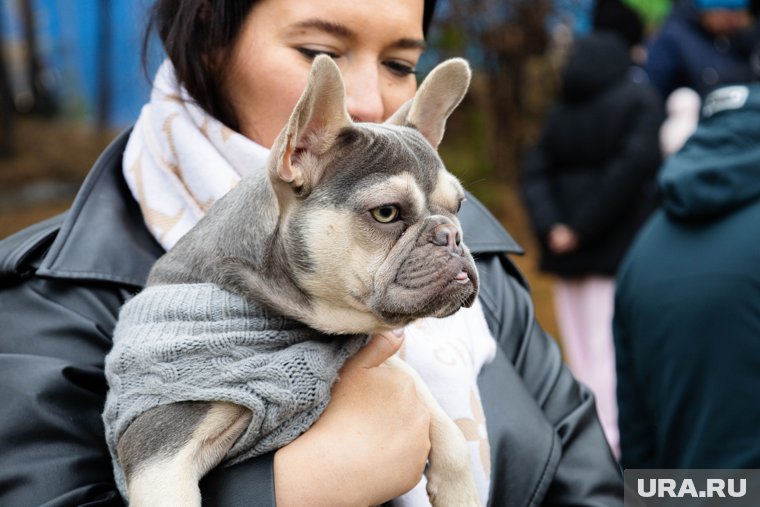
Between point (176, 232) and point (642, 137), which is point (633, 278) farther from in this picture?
point (642, 137)

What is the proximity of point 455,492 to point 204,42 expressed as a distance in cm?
125

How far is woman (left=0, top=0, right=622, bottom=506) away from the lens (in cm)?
172

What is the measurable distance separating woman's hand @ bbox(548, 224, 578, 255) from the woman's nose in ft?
14.0

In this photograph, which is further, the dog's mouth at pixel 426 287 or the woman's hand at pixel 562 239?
the woman's hand at pixel 562 239

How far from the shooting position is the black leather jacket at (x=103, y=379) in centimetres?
171

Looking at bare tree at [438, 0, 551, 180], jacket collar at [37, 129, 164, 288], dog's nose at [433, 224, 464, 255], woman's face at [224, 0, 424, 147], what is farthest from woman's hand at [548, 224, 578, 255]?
bare tree at [438, 0, 551, 180]

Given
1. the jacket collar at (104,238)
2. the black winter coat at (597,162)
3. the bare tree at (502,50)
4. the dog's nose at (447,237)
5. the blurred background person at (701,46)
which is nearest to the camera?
the dog's nose at (447,237)

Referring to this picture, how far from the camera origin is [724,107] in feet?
11.0

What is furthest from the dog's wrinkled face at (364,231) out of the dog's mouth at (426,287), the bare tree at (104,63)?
the bare tree at (104,63)

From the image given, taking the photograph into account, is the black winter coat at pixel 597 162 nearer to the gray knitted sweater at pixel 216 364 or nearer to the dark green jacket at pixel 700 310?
the dark green jacket at pixel 700 310

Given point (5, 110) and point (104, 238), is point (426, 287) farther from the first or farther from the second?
point (5, 110)

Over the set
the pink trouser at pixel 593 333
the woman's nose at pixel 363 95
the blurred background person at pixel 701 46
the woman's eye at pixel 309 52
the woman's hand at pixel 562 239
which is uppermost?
the woman's eye at pixel 309 52

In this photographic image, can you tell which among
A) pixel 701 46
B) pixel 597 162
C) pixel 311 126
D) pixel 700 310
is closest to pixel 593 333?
pixel 597 162

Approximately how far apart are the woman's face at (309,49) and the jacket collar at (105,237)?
1.18ft
